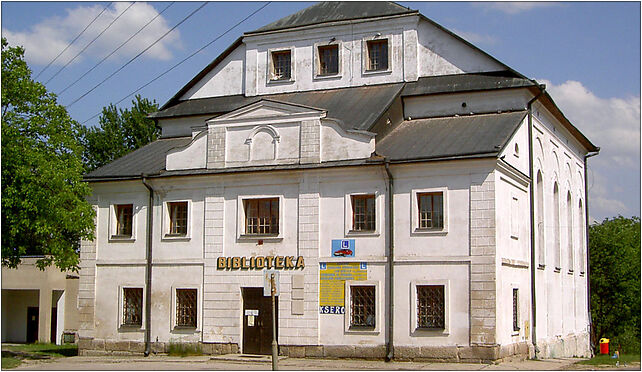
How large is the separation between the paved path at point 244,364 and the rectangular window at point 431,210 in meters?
4.53

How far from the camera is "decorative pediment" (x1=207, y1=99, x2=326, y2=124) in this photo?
29.0 metres

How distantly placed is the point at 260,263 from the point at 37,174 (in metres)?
8.35

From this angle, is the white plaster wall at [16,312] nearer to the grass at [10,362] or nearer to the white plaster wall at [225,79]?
the grass at [10,362]

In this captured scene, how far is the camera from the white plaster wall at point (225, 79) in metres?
35.6

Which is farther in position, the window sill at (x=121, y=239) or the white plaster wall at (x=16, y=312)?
the white plaster wall at (x=16, y=312)

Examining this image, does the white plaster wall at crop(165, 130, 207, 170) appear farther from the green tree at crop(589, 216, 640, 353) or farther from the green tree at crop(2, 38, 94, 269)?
the green tree at crop(589, 216, 640, 353)

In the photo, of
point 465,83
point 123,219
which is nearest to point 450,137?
point 465,83

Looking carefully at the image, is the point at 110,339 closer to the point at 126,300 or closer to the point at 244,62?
the point at 126,300

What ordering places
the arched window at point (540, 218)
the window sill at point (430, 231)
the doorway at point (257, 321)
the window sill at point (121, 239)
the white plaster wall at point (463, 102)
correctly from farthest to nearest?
1. the arched window at point (540, 218)
2. the window sill at point (121, 239)
3. the white plaster wall at point (463, 102)
4. the doorway at point (257, 321)
5. the window sill at point (430, 231)

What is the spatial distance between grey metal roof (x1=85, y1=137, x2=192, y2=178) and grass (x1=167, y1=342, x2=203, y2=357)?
6.68 meters

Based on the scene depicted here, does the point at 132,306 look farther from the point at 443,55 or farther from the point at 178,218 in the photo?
the point at 443,55


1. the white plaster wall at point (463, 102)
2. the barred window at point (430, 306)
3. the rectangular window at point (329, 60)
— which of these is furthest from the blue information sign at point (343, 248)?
the rectangular window at point (329, 60)

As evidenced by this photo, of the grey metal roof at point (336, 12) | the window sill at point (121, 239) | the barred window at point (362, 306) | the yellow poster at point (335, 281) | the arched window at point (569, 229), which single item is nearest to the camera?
the barred window at point (362, 306)

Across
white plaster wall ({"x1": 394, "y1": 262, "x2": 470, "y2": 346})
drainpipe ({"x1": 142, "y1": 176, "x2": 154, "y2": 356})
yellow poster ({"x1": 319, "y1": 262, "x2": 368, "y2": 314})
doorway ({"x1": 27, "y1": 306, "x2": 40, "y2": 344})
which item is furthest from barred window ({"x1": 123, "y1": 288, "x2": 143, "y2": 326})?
doorway ({"x1": 27, "y1": 306, "x2": 40, "y2": 344})
